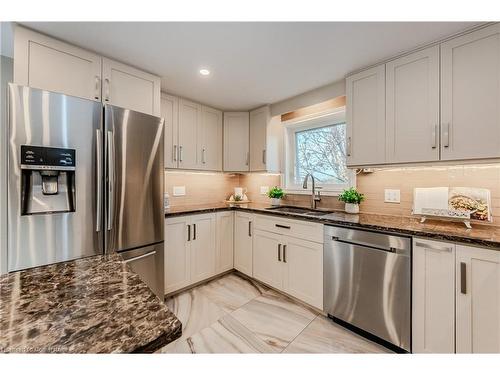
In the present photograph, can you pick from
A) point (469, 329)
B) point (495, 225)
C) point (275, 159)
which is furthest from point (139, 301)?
point (275, 159)

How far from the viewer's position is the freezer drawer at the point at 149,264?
5.99ft

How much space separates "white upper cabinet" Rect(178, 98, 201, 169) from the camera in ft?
8.95

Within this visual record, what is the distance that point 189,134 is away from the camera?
2.81 meters

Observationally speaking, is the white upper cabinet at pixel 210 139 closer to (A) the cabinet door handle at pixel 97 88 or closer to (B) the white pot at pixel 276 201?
(B) the white pot at pixel 276 201

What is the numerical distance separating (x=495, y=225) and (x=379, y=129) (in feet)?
3.51

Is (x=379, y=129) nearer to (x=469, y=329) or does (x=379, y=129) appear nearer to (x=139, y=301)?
(x=469, y=329)

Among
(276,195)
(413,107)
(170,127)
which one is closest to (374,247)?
(413,107)

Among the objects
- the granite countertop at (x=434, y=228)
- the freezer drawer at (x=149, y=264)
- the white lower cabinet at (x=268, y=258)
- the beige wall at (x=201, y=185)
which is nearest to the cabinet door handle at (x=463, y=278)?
the granite countertop at (x=434, y=228)

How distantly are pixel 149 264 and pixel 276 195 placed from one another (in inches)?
66.9

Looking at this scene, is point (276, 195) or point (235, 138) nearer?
point (276, 195)

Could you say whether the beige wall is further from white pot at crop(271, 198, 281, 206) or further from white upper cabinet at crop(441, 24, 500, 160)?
white upper cabinet at crop(441, 24, 500, 160)

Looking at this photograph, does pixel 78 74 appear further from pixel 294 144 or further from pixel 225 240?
pixel 294 144

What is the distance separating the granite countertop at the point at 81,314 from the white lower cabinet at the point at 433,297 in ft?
5.27

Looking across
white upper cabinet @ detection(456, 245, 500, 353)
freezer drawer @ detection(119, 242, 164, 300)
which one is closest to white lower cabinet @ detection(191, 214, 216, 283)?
freezer drawer @ detection(119, 242, 164, 300)
